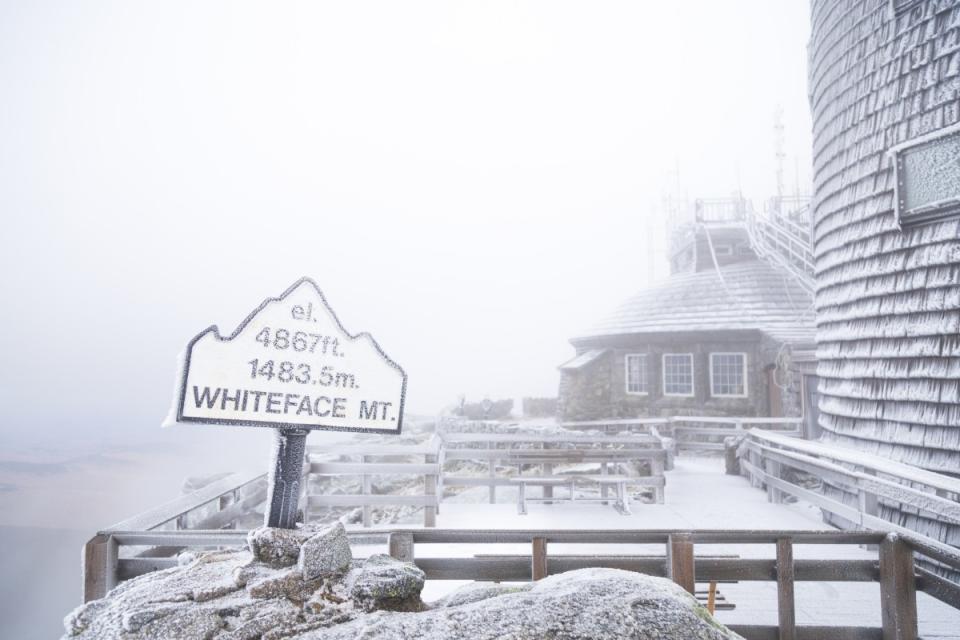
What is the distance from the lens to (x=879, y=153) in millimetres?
6488

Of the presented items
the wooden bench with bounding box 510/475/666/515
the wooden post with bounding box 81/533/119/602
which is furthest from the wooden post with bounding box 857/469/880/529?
the wooden post with bounding box 81/533/119/602

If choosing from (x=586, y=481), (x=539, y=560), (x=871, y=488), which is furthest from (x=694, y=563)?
(x=586, y=481)

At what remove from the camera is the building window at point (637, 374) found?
1806 cm

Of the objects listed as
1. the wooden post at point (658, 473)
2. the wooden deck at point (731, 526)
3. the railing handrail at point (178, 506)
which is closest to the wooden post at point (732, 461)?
the wooden deck at point (731, 526)

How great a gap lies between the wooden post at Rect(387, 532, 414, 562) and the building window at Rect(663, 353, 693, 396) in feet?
52.2

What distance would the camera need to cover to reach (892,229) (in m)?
6.23

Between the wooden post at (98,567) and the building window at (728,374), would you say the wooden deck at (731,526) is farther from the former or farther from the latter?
the building window at (728,374)

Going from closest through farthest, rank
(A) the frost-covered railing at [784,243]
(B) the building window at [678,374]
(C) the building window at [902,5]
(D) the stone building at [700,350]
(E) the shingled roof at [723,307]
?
(C) the building window at [902,5] < (D) the stone building at [700,350] < (E) the shingled roof at [723,307] < (B) the building window at [678,374] < (A) the frost-covered railing at [784,243]

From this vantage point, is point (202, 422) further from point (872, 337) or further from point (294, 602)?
point (872, 337)

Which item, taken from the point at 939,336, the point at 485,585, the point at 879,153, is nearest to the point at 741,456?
the point at 939,336

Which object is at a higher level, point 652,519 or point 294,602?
point 294,602

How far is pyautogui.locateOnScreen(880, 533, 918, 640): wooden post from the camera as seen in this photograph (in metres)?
3.19

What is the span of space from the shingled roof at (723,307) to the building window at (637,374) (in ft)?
3.32

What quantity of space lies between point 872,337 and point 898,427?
3.77ft
